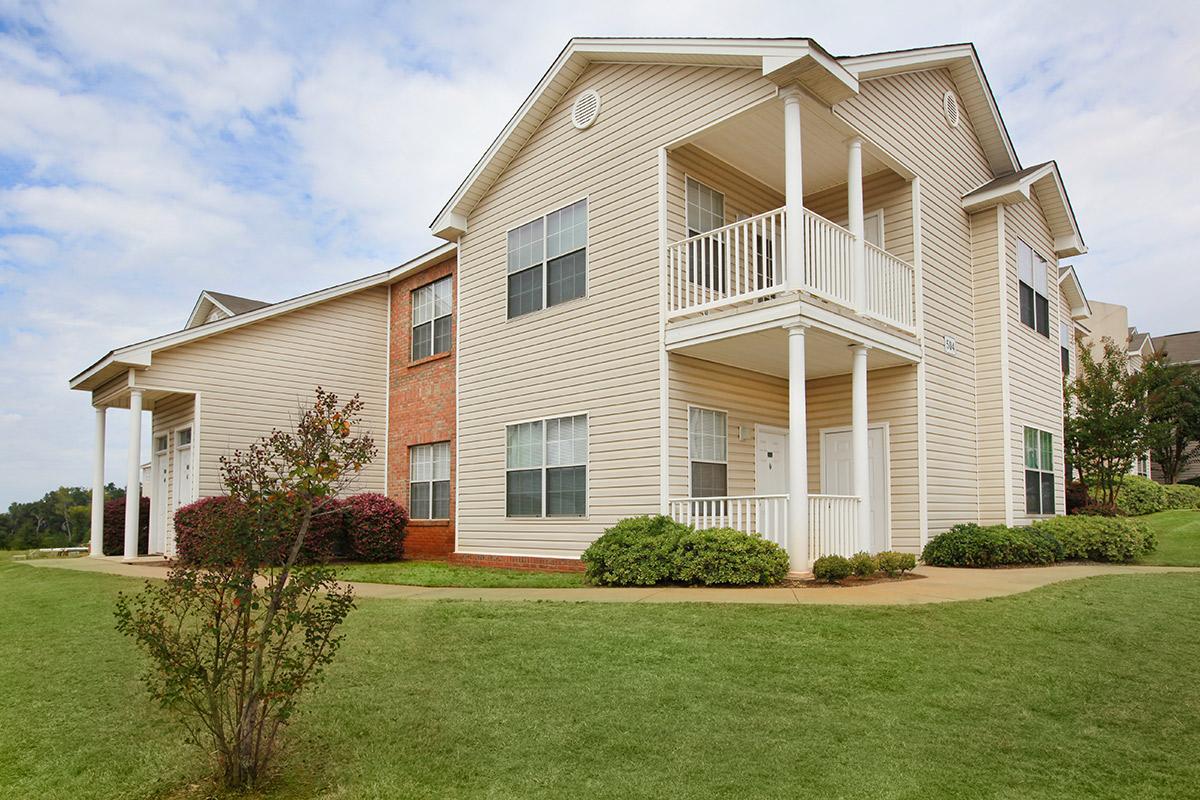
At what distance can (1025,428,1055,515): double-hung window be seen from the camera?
51.2ft

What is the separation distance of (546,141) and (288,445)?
38.6ft

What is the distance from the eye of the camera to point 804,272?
1113 centimetres

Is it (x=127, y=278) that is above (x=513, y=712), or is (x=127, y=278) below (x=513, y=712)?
above

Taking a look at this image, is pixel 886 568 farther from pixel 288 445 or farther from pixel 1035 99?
pixel 1035 99

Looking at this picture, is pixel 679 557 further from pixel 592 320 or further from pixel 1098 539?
pixel 1098 539

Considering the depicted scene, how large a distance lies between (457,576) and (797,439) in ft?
18.4

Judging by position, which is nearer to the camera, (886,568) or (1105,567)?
(886,568)

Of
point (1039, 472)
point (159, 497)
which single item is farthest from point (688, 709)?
point (159, 497)

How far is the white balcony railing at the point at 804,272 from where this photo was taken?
37.4ft

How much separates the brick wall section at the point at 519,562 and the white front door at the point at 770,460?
130 inches

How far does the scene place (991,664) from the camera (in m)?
6.45

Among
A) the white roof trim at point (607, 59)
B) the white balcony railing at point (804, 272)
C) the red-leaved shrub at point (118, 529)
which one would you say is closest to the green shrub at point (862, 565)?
the white balcony railing at point (804, 272)

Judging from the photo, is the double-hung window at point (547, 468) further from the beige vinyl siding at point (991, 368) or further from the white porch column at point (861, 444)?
the beige vinyl siding at point (991, 368)

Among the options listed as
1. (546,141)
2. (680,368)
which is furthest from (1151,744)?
(546,141)
